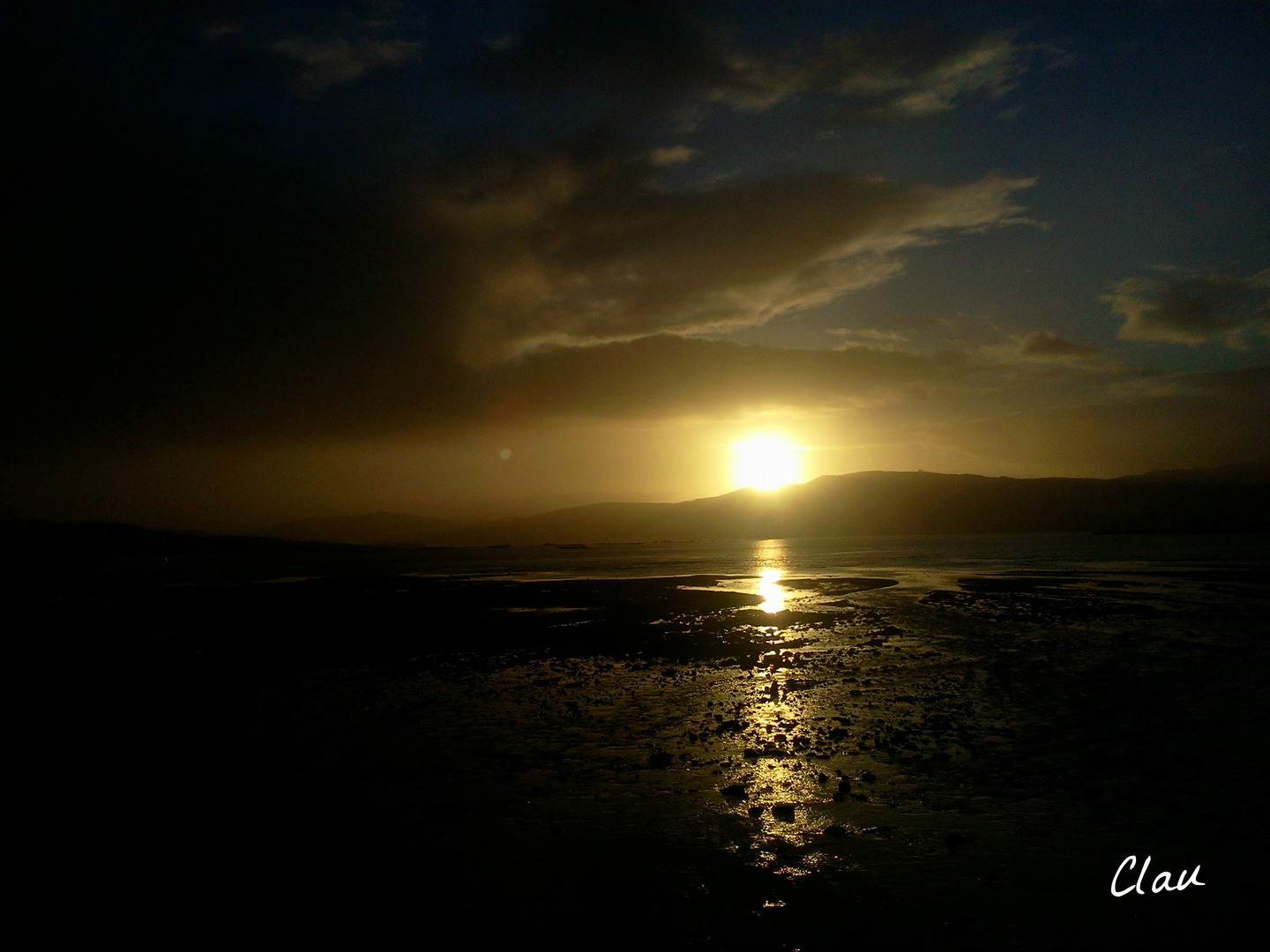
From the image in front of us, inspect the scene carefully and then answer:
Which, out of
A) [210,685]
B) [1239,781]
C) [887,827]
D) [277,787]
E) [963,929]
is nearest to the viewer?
[963,929]

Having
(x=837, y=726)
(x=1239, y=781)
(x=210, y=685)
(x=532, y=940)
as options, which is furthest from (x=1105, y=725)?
(x=210, y=685)

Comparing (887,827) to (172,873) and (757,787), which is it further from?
(172,873)

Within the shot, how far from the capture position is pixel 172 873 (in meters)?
10.5

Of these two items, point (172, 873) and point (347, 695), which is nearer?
point (172, 873)

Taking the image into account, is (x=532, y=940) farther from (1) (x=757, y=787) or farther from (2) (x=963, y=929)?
(1) (x=757, y=787)

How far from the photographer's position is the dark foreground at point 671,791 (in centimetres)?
927

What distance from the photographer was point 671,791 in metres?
13.8

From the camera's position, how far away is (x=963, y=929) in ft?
28.7

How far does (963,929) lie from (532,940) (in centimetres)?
524

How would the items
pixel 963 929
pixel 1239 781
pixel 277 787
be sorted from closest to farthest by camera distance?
pixel 963 929 → pixel 1239 781 → pixel 277 787

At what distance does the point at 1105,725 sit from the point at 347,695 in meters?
21.7

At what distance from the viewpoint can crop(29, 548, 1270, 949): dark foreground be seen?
9273mm

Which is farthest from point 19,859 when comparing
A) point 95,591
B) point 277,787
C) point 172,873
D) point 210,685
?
point 95,591

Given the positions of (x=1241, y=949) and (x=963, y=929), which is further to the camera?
(x=963, y=929)
